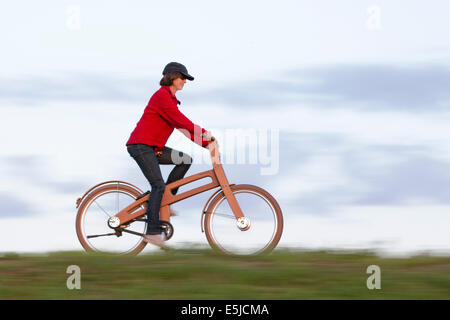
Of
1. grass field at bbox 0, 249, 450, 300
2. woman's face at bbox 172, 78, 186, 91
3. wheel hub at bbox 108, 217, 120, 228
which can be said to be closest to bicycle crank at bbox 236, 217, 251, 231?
grass field at bbox 0, 249, 450, 300

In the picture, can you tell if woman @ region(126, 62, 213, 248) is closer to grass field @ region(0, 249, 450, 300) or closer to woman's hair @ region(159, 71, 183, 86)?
woman's hair @ region(159, 71, 183, 86)

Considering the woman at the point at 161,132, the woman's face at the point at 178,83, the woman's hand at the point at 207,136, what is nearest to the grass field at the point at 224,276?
the woman at the point at 161,132

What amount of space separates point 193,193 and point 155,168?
555mm

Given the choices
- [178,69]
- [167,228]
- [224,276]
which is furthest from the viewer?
[167,228]

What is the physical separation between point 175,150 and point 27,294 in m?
2.48

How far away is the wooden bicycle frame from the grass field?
2.03 feet

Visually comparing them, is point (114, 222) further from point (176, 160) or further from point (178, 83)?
point (178, 83)

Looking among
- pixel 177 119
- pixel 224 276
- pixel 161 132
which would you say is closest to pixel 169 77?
pixel 177 119

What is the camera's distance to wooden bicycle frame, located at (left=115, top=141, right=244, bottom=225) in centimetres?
850

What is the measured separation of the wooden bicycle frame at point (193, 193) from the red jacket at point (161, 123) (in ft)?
0.94

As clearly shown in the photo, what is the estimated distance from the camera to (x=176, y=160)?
850 centimetres

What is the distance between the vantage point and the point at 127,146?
845cm

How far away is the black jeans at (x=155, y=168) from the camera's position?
8.35 metres
